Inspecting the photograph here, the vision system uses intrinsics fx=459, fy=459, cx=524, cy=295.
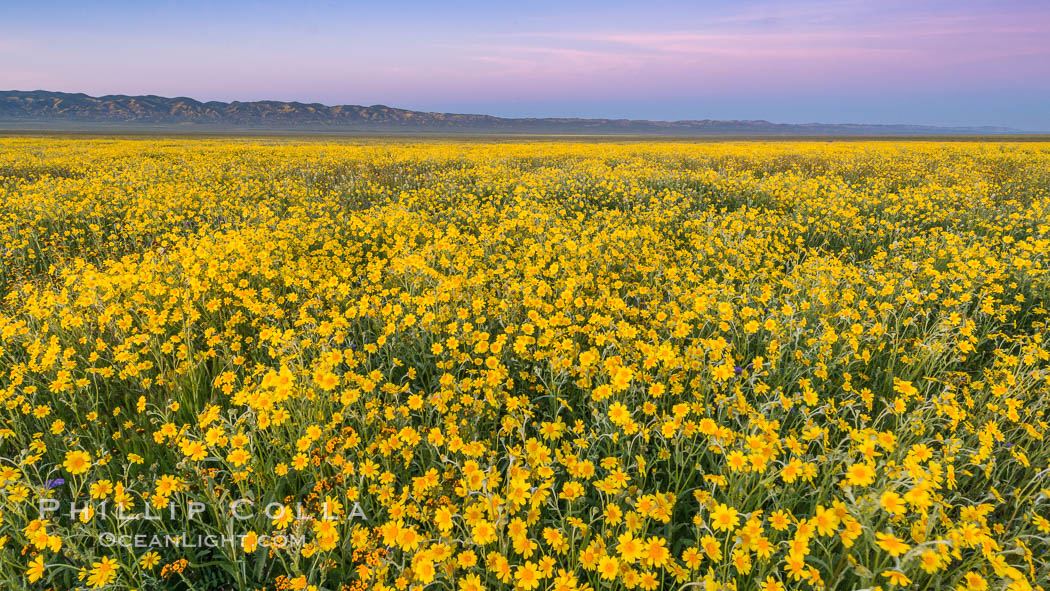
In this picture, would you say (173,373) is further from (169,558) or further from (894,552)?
(894,552)

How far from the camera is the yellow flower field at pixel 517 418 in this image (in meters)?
1.97

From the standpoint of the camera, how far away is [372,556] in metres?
1.97

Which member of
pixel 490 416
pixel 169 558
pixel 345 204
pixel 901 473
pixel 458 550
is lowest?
pixel 169 558

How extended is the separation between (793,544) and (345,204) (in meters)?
10.4

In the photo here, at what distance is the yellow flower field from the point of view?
197 centimetres

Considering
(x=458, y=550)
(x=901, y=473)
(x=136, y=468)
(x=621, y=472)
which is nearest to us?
(x=901, y=473)

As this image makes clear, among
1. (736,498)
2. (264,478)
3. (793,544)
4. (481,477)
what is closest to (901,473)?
(793,544)

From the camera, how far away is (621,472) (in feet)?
7.52

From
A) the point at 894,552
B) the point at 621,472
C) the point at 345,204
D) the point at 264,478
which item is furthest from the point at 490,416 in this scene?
the point at 345,204

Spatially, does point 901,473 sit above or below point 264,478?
above

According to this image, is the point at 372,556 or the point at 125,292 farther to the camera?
the point at 125,292

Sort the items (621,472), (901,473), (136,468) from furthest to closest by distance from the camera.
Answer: (136,468) → (621,472) → (901,473)

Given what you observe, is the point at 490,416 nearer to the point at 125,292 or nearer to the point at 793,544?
the point at 793,544

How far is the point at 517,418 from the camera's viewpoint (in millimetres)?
2680
